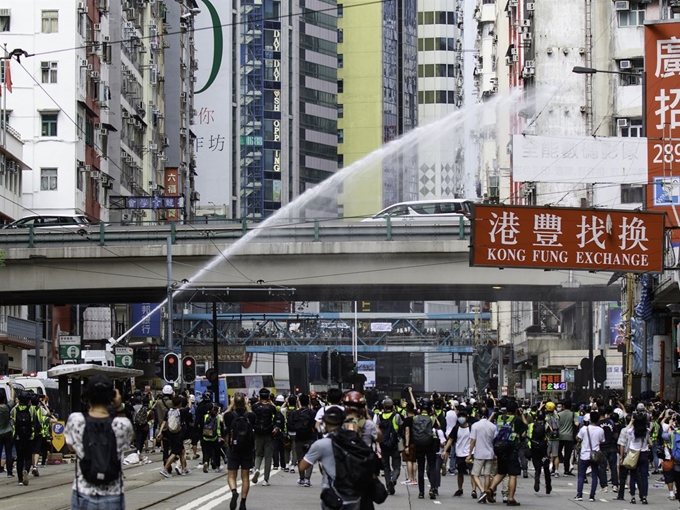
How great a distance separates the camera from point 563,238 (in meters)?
32.5

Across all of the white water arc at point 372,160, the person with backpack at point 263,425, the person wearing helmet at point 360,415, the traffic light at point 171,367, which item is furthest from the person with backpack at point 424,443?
the white water arc at point 372,160

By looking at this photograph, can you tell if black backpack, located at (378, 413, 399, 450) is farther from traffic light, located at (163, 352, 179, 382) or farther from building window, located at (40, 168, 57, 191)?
building window, located at (40, 168, 57, 191)

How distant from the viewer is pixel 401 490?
2528 centimetres

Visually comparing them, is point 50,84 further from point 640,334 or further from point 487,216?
point 487,216

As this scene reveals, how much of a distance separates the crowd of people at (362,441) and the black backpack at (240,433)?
14 millimetres

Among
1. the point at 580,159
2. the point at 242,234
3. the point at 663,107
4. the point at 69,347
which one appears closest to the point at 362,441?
the point at 580,159

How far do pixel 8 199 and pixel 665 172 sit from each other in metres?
35.0

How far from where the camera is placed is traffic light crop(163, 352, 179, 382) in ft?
135

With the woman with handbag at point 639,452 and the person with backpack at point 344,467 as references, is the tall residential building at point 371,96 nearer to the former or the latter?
the woman with handbag at point 639,452

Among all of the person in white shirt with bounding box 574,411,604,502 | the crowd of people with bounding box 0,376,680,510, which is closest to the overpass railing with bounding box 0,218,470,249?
the crowd of people with bounding box 0,376,680,510

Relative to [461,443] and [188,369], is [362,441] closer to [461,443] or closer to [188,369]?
[461,443]

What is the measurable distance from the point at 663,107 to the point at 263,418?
52.4 feet

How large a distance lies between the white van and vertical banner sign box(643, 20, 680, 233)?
11.3m

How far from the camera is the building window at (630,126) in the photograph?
5856 cm
